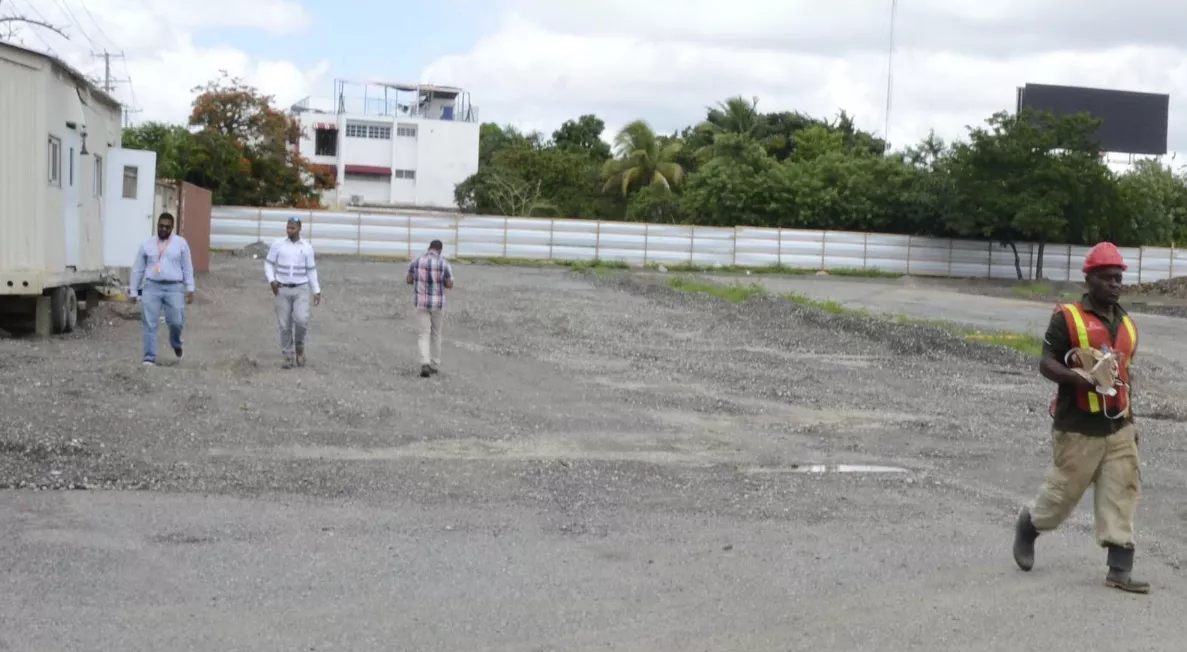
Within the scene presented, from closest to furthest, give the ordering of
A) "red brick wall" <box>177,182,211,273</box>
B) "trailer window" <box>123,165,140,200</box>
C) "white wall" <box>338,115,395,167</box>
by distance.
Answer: "trailer window" <box>123,165,140,200</box> < "red brick wall" <box>177,182,211,273</box> < "white wall" <box>338,115,395,167</box>

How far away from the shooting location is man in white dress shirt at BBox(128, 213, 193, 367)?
52.4 ft

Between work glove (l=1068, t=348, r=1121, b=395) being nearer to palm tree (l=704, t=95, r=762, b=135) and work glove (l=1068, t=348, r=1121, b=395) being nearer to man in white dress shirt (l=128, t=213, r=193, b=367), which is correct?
man in white dress shirt (l=128, t=213, r=193, b=367)

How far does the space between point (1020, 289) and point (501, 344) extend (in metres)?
30.7

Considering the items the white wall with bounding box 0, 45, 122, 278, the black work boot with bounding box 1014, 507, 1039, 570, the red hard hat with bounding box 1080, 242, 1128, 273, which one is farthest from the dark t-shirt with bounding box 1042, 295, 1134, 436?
the white wall with bounding box 0, 45, 122, 278

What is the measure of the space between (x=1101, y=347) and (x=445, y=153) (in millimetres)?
84977

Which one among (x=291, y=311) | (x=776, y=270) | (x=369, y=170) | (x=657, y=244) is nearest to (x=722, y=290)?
(x=776, y=270)

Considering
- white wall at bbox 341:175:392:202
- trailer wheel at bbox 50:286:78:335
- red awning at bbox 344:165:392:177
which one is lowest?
trailer wheel at bbox 50:286:78:335

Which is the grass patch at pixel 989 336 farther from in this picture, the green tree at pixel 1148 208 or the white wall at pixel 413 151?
the white wall at pixel 413 151

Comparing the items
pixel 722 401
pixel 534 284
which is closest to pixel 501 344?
pixel 722 401

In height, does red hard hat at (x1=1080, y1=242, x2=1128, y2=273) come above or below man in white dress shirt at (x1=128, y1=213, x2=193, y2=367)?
above

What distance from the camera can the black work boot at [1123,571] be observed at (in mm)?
7707

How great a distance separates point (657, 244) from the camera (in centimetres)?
5528

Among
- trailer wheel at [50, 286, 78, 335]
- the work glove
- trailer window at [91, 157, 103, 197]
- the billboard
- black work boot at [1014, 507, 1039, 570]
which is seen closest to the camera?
the work glove

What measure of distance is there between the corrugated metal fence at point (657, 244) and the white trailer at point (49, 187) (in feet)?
95.7
